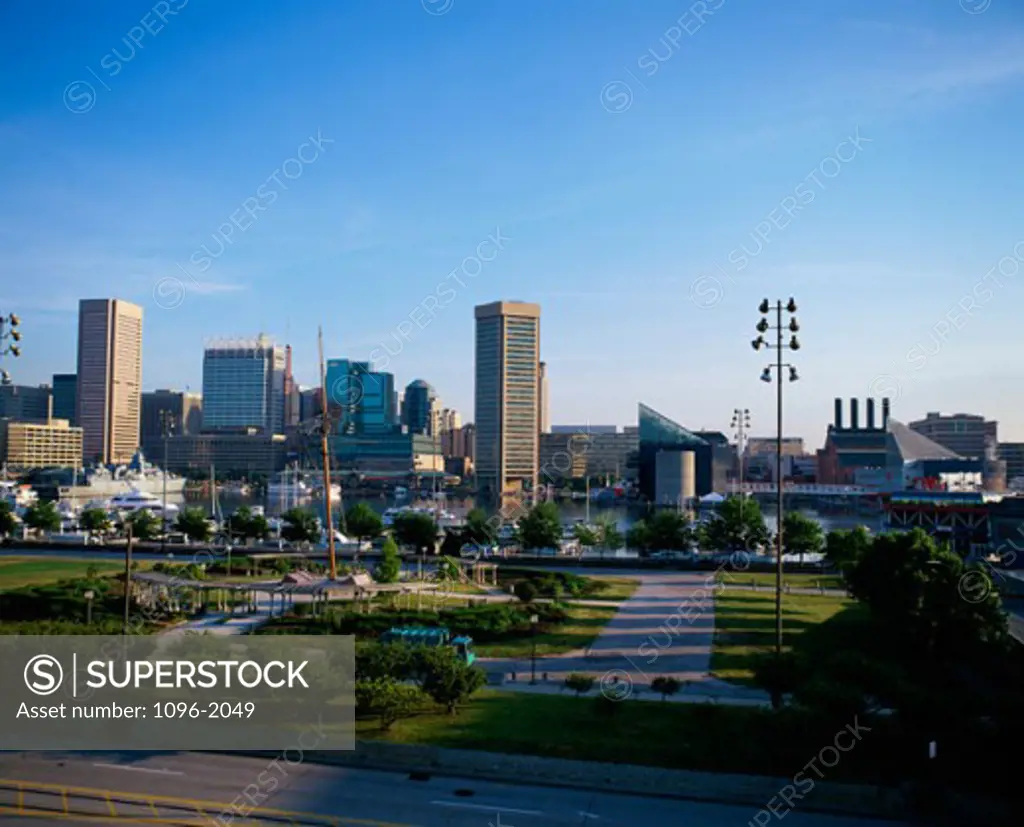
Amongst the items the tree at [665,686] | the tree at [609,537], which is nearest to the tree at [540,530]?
the tree at [609,537]

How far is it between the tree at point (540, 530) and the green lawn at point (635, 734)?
2906cm

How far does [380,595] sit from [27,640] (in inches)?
597

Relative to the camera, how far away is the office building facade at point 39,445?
542ft

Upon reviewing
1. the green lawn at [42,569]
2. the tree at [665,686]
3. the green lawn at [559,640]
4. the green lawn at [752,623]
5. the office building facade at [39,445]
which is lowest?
the green lawn at [42,569]

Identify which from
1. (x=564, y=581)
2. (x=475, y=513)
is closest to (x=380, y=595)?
(x=564, y=581)

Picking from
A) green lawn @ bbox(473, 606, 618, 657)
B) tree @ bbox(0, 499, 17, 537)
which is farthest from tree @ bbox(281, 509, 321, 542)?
green lawn @ bbox(473, 606, 618, 657)

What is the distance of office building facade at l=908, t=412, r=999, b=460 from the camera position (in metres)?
176

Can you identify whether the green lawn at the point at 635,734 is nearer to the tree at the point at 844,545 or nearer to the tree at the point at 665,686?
the tree at the point at 665,686

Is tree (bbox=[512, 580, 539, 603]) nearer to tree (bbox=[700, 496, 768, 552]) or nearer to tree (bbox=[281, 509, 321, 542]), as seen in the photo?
tree (bbox=[700, 496, 768, 552])

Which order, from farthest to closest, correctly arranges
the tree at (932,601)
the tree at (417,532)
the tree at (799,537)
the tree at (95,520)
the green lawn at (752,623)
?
the tree at (95,520), the tree at (417,532), the tree at (799,537), the green lawn at (752,623), the tree at (932,601)

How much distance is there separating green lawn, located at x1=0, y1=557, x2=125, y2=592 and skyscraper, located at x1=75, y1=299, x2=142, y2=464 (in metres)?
153

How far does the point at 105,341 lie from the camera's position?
192 meters

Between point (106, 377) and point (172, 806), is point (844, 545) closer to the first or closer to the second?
point (172, 806)

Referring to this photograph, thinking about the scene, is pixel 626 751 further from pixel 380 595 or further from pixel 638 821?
pixel 380 595
